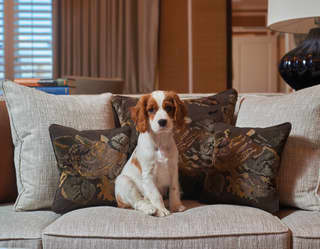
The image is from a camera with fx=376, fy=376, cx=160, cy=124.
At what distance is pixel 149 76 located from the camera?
4.79m

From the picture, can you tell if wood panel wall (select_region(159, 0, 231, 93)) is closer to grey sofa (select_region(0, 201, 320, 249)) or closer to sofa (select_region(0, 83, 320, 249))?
sofa (select_region(0, 83, 320, 249))

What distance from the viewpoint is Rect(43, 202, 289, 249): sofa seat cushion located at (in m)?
1.33

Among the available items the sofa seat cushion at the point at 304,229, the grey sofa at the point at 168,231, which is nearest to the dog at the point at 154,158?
the grey sofa at the point at 168,231

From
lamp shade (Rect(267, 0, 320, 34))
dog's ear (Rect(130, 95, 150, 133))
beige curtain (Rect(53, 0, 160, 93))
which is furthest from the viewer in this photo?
beige curtain (Rect(53, 0, 160, 93))

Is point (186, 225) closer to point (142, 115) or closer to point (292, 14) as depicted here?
point (142, 115)

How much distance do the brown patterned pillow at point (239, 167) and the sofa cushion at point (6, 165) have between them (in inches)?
31.9

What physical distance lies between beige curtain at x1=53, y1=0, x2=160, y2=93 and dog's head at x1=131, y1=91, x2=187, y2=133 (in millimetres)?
3182

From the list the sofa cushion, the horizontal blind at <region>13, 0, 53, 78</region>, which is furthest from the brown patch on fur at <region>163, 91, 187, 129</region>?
the horizontal blind at <region>13, 0, 53, 78</region>

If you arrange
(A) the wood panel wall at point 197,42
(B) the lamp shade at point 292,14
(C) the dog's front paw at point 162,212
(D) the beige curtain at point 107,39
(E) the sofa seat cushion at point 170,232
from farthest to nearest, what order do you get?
(A) the wood panel wall at point 197,42, (D) the beige curtain at point 107,39, (B) the lamp shade at point 292,14, (C) the dog's front paw at point 162,212, (E) the sofa seat cushion at point 170,232

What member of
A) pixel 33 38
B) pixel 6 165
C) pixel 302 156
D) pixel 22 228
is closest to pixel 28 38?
pixel 33 38

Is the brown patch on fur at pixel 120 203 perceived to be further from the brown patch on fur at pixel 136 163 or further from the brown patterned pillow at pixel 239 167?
the brown patterned pillow at pixel 239 167

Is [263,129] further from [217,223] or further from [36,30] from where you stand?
[36,30]

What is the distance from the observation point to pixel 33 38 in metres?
4.83

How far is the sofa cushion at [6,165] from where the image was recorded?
5.76 feet
